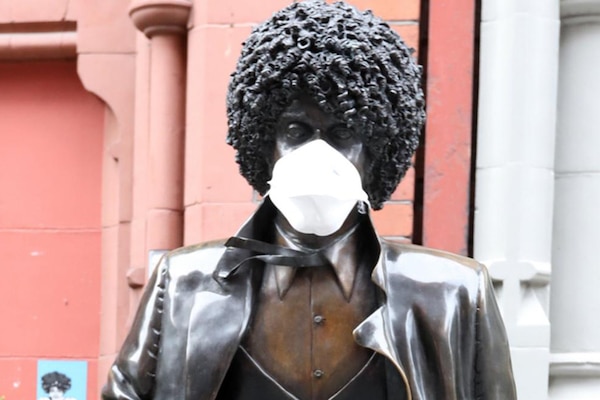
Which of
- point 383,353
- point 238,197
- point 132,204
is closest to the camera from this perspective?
point 383,353

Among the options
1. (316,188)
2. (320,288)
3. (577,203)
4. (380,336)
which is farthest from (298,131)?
(577,203)

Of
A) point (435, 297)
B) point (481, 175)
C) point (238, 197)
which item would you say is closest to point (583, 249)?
point (481, 175)

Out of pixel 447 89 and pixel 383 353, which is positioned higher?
pixel 447 89

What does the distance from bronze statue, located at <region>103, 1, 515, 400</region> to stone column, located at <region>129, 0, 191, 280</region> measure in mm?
2582

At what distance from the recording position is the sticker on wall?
263 inches

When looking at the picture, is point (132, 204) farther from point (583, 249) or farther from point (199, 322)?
point (199, 322)

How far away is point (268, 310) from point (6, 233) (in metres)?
3.31

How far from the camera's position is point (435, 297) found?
3.63m

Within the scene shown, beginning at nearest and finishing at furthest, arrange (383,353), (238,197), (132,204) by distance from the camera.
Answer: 1. (383,353)
2. (238,197)
3. (132,204)

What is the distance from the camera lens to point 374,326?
3547 millimetres

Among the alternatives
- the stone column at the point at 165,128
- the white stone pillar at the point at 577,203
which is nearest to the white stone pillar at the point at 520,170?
the white stone pillar at the point at 577,203

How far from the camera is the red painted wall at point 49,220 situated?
22.2 ft

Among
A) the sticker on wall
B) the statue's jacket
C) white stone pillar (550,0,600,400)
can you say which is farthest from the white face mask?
the sticker on wall

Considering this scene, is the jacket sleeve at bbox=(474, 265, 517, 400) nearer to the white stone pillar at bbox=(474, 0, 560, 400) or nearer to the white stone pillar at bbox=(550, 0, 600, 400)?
the white stone pillar at bbox=(474, 0, 560, 400)
